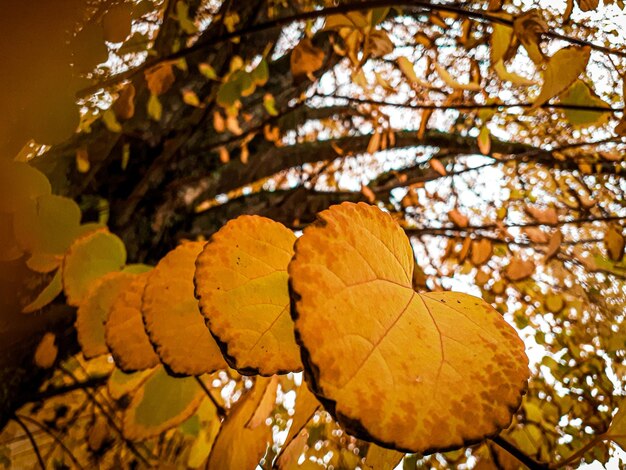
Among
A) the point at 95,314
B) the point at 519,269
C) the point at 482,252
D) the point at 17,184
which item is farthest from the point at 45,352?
the point at 482,252

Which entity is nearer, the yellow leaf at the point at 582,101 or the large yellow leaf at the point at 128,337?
the large yellow leaf at the point at 128,337

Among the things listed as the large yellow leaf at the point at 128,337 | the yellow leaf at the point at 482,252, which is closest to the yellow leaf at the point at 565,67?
the large yellow leaf at the point at 128,337

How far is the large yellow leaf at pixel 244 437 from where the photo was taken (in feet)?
0.87

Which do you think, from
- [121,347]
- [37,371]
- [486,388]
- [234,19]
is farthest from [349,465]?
[234,19]

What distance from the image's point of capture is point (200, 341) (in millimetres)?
252

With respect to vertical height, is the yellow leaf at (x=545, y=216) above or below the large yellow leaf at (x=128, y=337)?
above

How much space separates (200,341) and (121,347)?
10cm

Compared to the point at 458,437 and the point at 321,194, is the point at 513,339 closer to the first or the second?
the point at 458,437

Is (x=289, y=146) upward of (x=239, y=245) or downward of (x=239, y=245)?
upward

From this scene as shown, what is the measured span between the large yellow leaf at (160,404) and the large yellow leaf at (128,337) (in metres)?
0.07

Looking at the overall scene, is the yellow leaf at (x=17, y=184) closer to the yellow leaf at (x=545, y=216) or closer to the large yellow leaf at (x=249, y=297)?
the large yellow leaf at (x=249, y=297)

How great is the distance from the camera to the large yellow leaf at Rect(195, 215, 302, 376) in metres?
0.19

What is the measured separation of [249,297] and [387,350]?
0.27 ft

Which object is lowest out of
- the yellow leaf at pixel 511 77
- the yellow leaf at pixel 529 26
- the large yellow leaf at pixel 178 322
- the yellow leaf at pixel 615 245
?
the large yellow leaf at pixel 178 322
